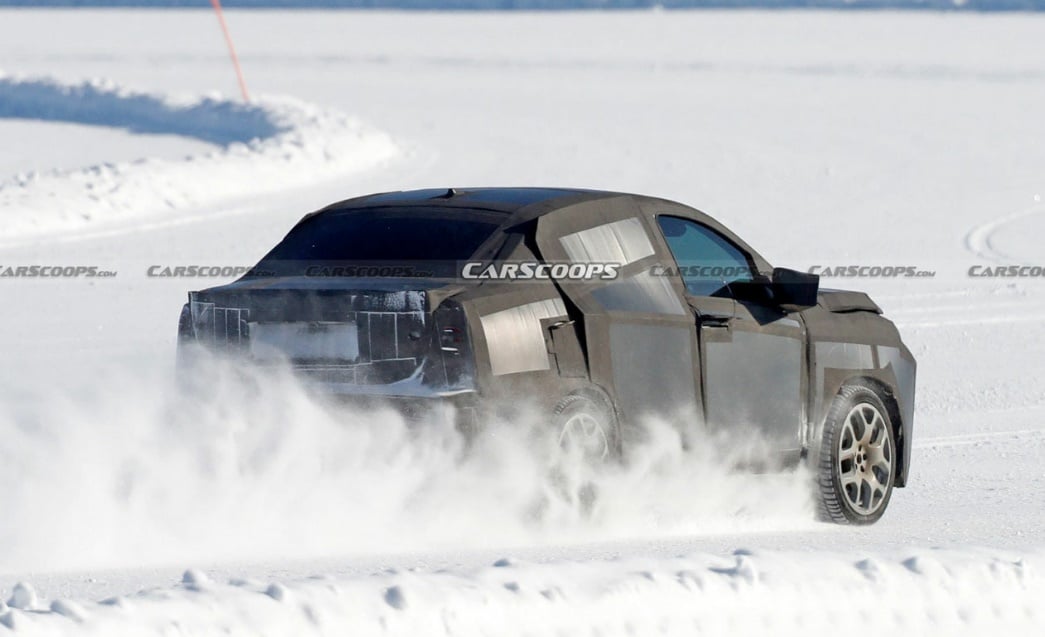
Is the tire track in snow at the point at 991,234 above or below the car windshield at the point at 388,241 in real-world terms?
above

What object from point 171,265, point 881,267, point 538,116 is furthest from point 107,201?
point 538,116

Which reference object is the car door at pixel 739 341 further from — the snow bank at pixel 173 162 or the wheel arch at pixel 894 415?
the snow bank at pixel 173 162

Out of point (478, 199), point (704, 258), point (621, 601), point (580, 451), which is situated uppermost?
point (478, 199)

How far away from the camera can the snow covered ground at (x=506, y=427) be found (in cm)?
492

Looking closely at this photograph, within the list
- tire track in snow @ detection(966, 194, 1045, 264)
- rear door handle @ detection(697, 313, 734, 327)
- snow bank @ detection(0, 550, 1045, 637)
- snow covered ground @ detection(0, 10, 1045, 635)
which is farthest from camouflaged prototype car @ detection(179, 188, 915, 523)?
tire track in snow @ detection(966, 194, 1045, 264)

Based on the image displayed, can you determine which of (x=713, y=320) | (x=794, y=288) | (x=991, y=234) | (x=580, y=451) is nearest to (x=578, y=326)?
(x=580, y=451)

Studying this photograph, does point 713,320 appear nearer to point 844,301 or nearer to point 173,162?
point 844,301

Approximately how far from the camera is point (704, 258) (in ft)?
23.6

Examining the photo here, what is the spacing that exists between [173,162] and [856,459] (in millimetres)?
13171

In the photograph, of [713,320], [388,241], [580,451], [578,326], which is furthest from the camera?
[713,320]

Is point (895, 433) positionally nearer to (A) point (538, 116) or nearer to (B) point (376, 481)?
(B) point (376, 481)

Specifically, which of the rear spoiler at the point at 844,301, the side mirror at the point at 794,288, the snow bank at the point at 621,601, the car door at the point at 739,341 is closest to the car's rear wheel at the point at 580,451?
the car door at the point at 739,341

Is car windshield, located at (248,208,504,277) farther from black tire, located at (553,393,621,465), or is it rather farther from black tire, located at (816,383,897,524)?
black tire, located at (816,383,897,524)

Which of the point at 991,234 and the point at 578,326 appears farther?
the point at 991,234
